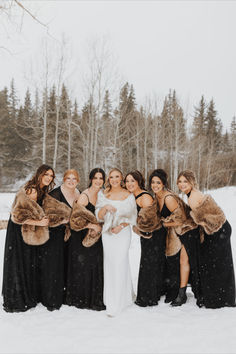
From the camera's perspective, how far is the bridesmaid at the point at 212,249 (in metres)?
3.85

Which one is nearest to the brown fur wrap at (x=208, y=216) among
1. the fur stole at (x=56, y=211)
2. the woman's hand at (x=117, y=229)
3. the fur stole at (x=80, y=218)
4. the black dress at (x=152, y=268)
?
the black dress at (x=152, y=268)

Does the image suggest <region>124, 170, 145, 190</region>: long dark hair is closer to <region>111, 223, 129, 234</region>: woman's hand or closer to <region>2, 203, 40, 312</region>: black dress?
<region>111, 223, 129, 234</region>: woman's hand

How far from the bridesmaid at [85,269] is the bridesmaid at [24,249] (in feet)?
1.57

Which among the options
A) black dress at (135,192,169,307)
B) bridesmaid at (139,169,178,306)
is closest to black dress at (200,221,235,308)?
bridesmaid at (139,169,178,306)

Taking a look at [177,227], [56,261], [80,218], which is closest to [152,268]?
A: [177,227]

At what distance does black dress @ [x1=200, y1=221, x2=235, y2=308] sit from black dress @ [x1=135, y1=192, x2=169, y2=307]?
25.6 inches

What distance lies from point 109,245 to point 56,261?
834 mm

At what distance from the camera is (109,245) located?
398 centimetres

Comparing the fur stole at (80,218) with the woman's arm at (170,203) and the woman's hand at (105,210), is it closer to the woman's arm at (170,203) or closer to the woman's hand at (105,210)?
the woman's hand at (105,210)

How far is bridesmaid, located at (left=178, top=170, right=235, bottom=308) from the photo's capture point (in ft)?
12.6

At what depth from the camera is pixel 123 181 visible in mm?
4305

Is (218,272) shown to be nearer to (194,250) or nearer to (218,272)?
(218,272)

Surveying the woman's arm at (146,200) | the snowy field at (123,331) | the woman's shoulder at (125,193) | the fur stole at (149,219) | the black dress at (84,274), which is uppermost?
the woman's shoulder at (125,193)

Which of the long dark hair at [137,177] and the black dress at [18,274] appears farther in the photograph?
the long dark hair at [137,177]
